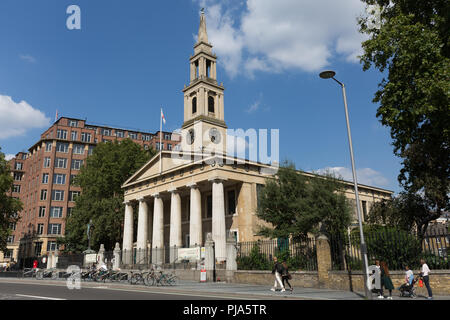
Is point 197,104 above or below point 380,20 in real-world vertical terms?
above

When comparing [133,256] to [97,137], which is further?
[97,137]

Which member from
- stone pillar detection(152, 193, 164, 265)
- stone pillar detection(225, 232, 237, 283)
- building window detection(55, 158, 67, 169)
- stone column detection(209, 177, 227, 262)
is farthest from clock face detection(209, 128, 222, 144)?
building window detection(55, 158, 67, 169)

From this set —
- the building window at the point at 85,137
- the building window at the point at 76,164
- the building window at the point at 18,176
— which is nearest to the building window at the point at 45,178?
the building window at the point at 76,164

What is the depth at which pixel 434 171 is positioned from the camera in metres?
22.0

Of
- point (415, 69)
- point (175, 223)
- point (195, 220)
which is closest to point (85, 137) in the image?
point (175, 223)

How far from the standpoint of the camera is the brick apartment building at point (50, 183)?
6912 centimetres

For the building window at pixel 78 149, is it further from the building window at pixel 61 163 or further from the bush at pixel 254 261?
the bush at pixel 254 261

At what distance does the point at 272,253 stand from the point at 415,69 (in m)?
13.3

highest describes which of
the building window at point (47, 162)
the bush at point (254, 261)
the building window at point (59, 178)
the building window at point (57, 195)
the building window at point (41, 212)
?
the building window at point (47, 162)

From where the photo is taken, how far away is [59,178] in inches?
2874

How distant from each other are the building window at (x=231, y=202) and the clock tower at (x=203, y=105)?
652 cm

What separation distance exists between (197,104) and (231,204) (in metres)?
14.3
